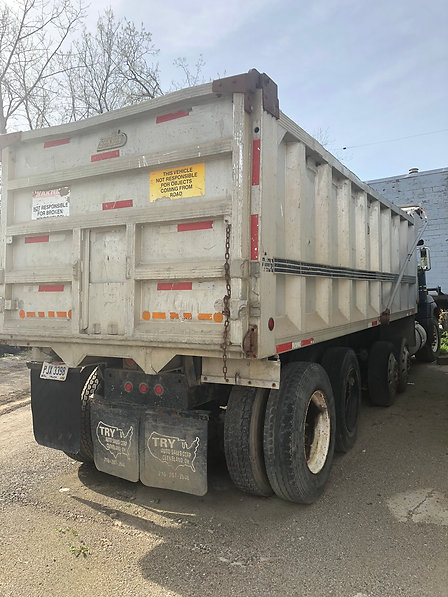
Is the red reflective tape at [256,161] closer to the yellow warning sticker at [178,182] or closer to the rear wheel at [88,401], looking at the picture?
the yellow warning sticker at [178,182]

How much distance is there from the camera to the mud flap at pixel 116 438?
11.7ft

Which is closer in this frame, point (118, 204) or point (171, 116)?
point (171, 116)

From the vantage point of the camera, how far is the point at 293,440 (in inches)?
134

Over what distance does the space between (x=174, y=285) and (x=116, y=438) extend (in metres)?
1.38

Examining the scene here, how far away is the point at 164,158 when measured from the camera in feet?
10.7

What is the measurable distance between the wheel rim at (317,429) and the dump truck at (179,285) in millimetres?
12

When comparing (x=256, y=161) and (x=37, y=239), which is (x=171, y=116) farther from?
(x=37, y=239)

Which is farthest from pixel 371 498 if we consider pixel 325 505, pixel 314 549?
pixel 314 549

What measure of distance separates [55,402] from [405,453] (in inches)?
141

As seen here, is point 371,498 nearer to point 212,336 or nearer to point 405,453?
point 405,453

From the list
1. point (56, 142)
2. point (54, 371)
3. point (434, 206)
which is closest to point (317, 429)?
point (54, 371)

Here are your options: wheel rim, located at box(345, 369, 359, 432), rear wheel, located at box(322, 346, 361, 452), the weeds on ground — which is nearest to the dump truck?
the weeds on ground

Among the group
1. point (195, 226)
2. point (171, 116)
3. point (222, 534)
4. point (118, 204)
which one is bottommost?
point (222, 534)

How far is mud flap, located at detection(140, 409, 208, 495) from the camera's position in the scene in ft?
10.9
